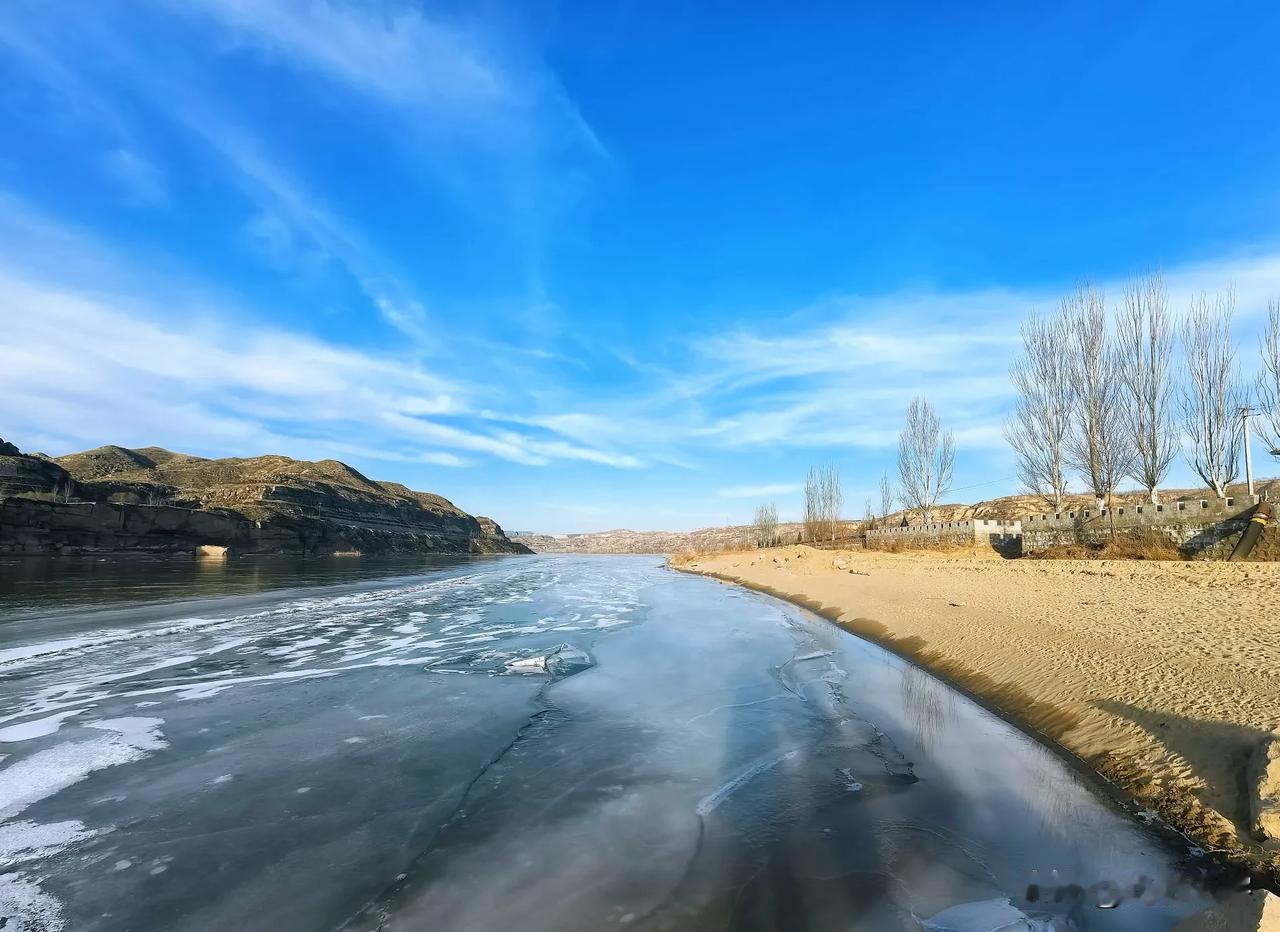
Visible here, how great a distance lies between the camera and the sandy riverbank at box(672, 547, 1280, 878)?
4582mm

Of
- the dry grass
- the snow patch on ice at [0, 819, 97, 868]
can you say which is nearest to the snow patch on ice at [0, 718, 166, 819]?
the snow patch on ice at [0, 819, 97, 868]

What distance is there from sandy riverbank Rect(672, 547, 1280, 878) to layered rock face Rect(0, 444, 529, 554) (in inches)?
2640

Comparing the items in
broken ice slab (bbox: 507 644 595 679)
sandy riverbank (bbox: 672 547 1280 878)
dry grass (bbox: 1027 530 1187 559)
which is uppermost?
dry grass (bbox: 1027 530 1187 559)

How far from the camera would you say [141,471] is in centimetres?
8856

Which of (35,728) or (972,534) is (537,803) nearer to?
(35,728)

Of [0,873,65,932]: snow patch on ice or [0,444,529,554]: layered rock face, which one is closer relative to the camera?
[0,873,65,932]: snow patch on ice

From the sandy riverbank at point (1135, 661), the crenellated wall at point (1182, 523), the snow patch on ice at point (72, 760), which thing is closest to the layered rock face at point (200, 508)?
the snow patch on ice at point (72, 760)

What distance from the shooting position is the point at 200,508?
221ft

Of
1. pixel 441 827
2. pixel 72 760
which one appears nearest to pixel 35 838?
pixel 72 760

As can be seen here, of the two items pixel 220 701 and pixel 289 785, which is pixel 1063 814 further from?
pixel 220 701

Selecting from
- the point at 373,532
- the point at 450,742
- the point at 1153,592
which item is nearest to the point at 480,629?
the point at 450,742

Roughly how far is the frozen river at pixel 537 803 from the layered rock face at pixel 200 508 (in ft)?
191

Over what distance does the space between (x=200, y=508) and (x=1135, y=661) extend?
84263 mm

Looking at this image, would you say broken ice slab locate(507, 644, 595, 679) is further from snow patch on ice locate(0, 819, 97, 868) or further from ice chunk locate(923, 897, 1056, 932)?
ice chunk locate(923, 897, 1056, 932)
